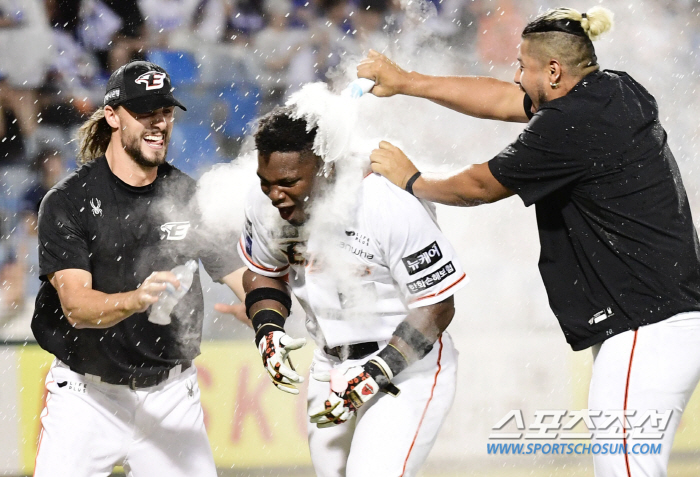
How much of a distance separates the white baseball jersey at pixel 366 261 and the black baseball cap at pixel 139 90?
0.67 metres

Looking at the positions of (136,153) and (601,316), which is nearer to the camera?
(601,316)

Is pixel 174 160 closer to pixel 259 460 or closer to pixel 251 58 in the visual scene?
pixel 251 58

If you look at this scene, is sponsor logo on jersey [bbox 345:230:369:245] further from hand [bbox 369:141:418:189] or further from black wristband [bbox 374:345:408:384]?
black wristband [bbox 374:345:408:384]

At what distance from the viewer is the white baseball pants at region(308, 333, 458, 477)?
268 centimetres

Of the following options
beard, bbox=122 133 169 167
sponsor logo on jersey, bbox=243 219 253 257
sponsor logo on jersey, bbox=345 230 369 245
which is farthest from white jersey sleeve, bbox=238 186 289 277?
beard, bbox=122 133 169 167

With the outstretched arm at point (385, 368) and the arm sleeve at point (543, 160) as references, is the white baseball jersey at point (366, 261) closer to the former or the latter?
the outstretched arm at point (385, 368)

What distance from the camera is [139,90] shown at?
3307mm

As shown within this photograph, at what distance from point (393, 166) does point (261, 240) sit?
618 millimetres

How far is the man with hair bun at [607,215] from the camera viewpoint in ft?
9.04

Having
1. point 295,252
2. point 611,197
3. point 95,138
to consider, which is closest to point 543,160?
point 611,197

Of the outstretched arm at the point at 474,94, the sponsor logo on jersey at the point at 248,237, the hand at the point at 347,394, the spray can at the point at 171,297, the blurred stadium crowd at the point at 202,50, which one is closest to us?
the hand at the point at 347,394

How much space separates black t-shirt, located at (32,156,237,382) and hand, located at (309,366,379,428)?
965 millimetres

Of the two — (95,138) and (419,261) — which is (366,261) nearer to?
(419,261)

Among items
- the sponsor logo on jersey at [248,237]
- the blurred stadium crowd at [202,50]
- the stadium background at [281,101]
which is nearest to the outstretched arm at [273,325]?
the sponsor logo on jersey at [248,237]
